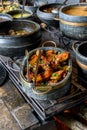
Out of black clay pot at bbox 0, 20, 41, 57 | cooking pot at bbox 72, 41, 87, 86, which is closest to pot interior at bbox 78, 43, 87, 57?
cooking pot at bbox 72, 41, 87, 86

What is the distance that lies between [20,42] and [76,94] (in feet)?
3.93

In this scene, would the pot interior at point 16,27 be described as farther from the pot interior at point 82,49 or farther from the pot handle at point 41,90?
the pot handle at point 41,90

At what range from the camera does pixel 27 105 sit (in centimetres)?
304

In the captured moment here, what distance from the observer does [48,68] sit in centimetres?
275

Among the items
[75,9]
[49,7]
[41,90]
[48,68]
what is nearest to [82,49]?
[48,68]

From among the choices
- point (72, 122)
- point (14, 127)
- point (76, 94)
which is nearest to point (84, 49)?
point (76, 94)

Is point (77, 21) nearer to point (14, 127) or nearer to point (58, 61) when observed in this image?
point (58, 61)

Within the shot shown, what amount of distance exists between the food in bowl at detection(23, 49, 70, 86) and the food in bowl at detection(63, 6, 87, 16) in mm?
807

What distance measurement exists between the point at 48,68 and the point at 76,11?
1.37 metres

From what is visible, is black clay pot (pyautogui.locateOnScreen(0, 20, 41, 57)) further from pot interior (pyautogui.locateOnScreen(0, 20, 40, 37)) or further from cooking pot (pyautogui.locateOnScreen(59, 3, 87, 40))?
cooking pot (pyautogui.locateOnScreen(59, 3, 87, 40))

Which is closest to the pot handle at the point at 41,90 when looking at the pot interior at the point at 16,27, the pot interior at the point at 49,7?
the pot interior at the point at 16,27

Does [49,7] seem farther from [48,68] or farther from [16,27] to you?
A: [48,68]

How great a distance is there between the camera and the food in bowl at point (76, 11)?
3.55m

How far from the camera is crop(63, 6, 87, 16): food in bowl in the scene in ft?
11.6
